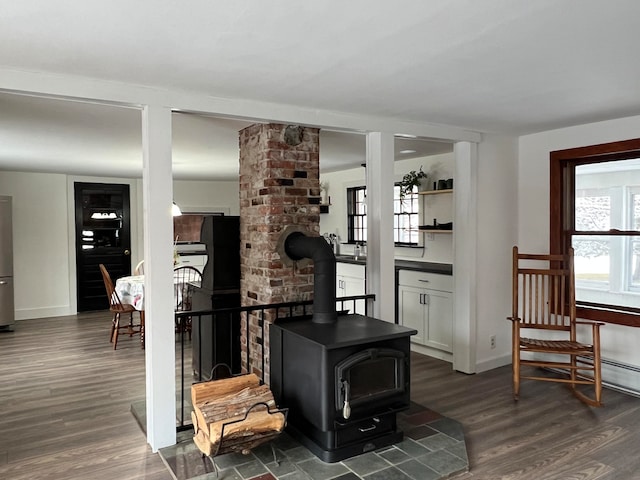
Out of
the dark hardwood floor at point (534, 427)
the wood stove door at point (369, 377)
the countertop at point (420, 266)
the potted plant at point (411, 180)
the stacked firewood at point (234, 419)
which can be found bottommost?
the dark hardwood floor at point (534, 427)

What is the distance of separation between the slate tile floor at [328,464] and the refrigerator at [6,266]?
454 centimetres

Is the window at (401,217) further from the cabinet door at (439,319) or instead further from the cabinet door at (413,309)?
→ the cabinet door at (439,319)

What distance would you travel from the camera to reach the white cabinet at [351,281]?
232 inches

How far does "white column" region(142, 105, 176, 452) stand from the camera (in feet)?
9.75

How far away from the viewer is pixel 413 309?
5.34m

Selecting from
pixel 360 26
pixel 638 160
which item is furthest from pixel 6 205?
pixel 638 160

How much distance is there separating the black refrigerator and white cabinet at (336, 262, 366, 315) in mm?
2006

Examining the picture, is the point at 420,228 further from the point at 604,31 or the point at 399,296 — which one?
the point at 604,31

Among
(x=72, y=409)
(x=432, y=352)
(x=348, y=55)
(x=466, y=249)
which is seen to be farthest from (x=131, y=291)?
(x=348, y=55)

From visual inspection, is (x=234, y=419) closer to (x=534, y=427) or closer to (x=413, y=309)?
(x=534, y=427)

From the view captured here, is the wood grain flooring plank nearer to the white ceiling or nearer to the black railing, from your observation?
the black railing

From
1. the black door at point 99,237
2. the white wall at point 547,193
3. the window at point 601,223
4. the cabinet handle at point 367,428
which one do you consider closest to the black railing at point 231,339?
the cabinet handle at point 367,428

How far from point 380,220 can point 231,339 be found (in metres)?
1.48

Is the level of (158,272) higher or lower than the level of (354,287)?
higher
